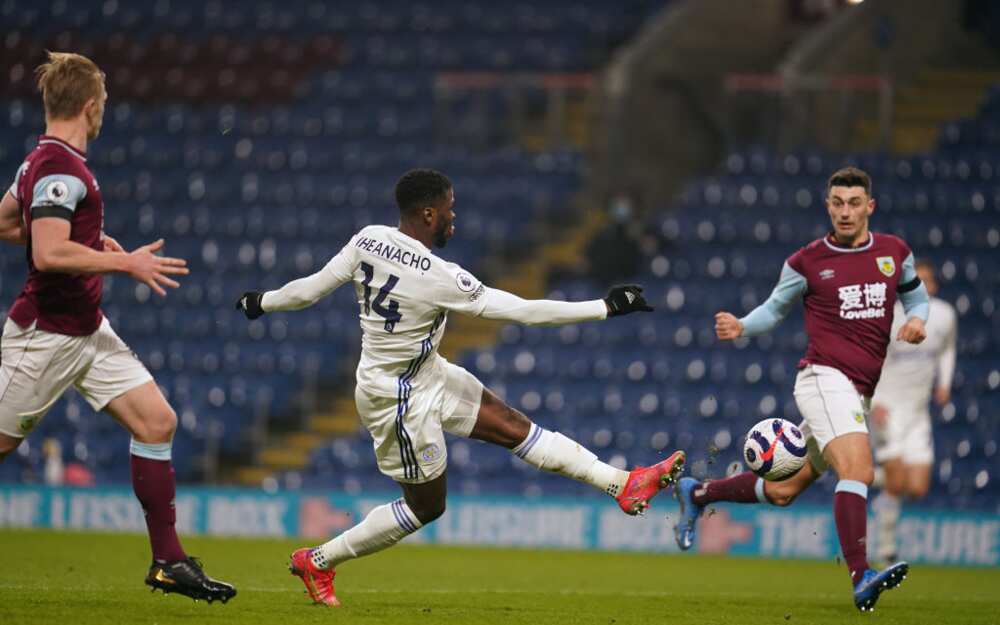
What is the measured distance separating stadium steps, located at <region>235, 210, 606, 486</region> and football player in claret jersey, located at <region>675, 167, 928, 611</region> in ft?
26.2

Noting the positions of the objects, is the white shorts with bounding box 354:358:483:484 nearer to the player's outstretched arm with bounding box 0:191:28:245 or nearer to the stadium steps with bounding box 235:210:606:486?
the player's outstretched arm with bounding box 0:191:28:245

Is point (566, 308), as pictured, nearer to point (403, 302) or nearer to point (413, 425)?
point (403, 302)

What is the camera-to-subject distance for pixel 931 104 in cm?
2070

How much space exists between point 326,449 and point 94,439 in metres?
2.83

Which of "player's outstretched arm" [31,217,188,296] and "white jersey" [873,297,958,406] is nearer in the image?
"player's outstretched arm" [31,217,188,296]

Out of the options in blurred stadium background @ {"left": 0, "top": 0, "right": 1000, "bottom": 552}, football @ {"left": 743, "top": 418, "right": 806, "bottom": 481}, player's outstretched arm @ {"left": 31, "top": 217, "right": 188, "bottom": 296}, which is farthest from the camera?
blurred stadium background @ {"left": 0, "top": 0, "right": 1000, "bottom": 552}

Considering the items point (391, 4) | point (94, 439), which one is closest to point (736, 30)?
point (391, 4)

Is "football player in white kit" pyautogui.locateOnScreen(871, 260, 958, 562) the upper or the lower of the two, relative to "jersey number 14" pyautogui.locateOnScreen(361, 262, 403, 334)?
lower

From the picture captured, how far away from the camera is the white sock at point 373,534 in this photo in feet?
25.7

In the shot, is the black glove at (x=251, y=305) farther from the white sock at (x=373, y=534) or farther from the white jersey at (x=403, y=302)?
the white sock at (x=373, y=534)

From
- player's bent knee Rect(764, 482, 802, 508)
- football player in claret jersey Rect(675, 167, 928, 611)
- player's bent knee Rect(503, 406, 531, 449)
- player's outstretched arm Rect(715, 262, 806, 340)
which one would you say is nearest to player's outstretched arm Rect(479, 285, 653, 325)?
player's bent knee Rect(503, 406, 531, 449)

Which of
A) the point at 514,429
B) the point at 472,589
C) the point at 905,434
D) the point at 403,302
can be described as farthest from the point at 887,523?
the point at 403,302

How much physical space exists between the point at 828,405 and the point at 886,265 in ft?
3.05

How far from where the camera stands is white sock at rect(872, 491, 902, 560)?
1274 cm
